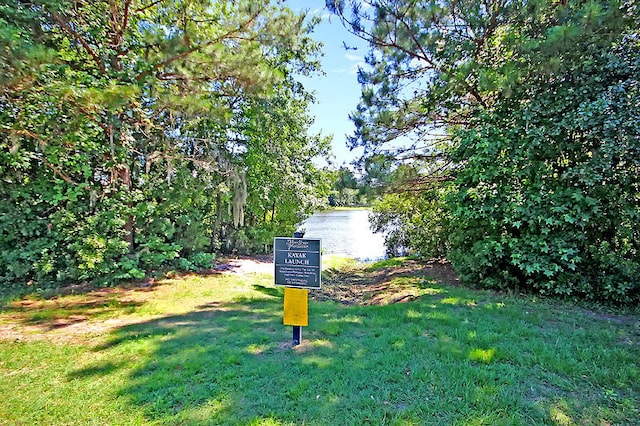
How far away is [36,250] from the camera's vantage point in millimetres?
5211

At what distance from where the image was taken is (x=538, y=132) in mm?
4555

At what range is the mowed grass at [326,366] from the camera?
6.84 feet

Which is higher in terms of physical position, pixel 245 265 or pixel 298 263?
pixel 298 263

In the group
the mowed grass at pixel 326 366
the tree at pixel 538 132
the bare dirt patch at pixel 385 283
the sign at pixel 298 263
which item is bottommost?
the bare dirt patch at pixel 385 283

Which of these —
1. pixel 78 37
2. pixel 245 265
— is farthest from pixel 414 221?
pixel 78 37

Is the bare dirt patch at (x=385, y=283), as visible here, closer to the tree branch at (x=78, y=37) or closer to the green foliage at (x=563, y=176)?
the green foliage at (x=563, y=176)

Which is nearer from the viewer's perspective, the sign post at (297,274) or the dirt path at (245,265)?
the sign post at (297,274)

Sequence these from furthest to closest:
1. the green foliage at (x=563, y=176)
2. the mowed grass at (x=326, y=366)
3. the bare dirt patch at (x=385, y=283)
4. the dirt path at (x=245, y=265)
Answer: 1. the dirt path at (x=245, y=265)
2. the bare dirt patch at (x=385, y=283)
3. the green foliage at (x=563, y=176)
4. the mowed grass at (x=326, y=366)

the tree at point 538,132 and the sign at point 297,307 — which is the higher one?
the tree at point 538,132

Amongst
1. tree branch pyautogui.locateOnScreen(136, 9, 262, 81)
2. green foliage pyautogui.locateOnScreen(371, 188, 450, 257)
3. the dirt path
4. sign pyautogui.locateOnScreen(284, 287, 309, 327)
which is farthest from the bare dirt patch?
tree branch pyautogui.locateOnScreen(136, 9, 262, 81)

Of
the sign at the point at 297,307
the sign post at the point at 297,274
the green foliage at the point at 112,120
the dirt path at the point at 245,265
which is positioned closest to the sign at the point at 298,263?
the sign post at the point at 297,274

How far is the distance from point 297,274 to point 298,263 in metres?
0.11

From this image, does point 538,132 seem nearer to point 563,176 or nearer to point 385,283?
point 563,176

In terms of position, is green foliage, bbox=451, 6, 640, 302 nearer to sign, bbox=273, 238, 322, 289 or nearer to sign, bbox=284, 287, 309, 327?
sign, bbox=273, 238, 322, 289
